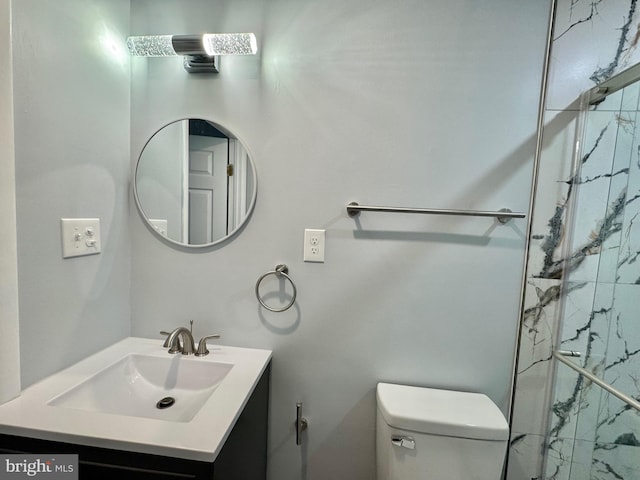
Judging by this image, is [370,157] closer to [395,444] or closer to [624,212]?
[624,212]

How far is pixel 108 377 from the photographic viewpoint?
3.17ft

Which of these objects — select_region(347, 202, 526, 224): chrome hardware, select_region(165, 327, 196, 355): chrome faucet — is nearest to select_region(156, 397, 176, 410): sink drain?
select_region(165, 327, 196, 355): chrome faucet

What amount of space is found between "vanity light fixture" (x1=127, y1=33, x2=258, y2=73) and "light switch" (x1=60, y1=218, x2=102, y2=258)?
651 mm

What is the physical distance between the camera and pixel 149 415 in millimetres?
927

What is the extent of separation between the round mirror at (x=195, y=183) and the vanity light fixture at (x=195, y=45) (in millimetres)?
235

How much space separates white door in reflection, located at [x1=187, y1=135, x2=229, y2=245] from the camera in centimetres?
112

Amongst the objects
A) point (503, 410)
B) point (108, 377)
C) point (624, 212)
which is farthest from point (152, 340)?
point (624, 212)

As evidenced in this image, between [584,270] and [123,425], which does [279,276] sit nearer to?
[123,425]

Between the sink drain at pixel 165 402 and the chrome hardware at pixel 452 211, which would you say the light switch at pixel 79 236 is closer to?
the sink drain at pixel 165 402

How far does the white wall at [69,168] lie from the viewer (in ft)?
2.62

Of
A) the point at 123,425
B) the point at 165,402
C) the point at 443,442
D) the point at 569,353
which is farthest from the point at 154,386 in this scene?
the point at 569,353

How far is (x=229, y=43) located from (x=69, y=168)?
70 cm

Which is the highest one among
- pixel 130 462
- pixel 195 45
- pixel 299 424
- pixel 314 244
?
pixel 195 45

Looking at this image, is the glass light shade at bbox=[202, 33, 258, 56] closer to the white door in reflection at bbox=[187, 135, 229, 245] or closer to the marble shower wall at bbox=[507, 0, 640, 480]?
the white door in reflection at bbox=[187, 135, 229, 245]
